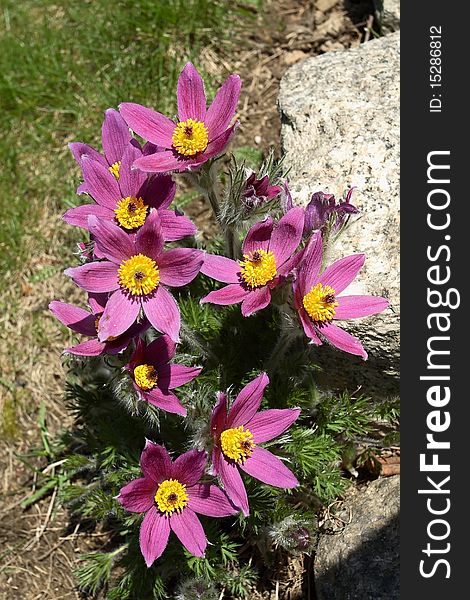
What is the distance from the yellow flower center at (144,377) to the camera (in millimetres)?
2131

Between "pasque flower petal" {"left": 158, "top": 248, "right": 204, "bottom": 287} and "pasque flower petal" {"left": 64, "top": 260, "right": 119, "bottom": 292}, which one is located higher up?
"pasque flower petal" {"left": 158, "top": 248, "right": 204, "bottom": 287}

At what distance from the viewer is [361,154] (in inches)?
111

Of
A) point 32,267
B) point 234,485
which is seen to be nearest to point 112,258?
point 234,485

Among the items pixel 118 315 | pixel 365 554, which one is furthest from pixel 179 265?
pixel 365 554

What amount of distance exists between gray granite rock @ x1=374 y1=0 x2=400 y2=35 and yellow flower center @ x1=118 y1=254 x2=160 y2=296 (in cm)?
215

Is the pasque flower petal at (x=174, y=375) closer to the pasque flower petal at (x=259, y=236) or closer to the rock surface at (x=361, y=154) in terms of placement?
the pasque flower petal at (x=259, y=236)

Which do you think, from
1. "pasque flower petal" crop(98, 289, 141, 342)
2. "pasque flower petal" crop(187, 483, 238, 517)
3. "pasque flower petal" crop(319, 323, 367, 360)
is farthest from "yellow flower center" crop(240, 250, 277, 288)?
"pasque flower petal" crop(187, 483, 238, 517)

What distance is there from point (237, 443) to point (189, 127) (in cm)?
88

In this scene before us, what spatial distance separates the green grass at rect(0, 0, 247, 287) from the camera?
152 inches

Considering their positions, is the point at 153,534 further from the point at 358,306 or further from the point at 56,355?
the point at 56,355

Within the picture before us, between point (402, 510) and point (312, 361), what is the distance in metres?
0.60

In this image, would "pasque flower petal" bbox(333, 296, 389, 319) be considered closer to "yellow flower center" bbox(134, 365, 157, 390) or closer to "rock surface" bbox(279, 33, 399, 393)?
"rock surface" bbox(279, 33, 399, 393)

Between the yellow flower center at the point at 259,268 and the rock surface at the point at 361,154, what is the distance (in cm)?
58

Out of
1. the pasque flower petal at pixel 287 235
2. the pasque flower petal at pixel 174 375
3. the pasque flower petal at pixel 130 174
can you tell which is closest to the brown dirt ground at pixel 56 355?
the pasque flower petal at pixel 174 375
